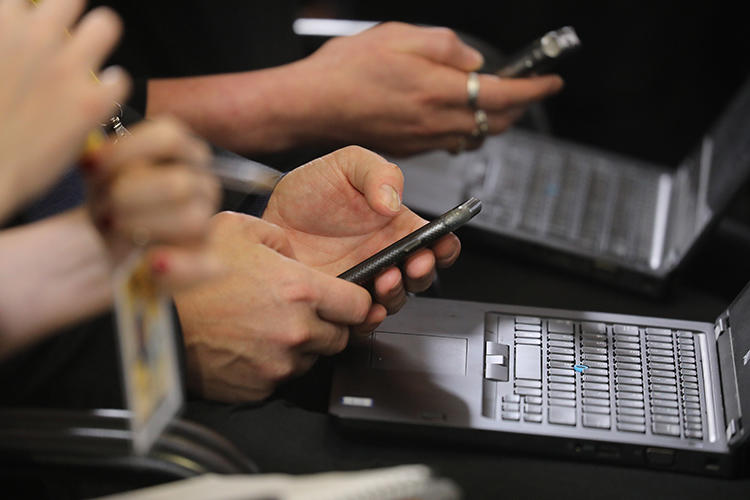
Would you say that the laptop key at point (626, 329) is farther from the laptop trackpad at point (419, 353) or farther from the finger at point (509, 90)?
the finger at point (509, 90)

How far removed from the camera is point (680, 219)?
36.4 inches

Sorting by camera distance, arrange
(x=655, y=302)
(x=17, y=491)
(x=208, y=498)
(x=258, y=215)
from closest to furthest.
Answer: (x=208, y=498), (x=17, y=491), (x=258, y=215), (x=655, y=302)

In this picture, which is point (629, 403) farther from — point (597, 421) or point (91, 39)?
point (91, 39)

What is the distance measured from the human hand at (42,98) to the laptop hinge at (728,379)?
456mm

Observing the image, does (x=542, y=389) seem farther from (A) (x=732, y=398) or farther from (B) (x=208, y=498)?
(B) (x=208, y=498)

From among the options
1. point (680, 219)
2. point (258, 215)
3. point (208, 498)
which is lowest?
point (208, 498)

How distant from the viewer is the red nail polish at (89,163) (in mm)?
355

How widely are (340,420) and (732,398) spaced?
0.93ft

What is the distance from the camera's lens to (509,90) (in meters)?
0.87

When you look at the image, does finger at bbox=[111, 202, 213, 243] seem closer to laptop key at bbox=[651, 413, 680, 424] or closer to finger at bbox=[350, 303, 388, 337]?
finger at bbox=[350, 303, 388, 337]

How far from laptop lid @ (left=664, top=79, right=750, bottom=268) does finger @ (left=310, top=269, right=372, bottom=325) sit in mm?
438

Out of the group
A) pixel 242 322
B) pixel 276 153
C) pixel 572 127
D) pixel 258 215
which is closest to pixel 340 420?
pixel 242 322

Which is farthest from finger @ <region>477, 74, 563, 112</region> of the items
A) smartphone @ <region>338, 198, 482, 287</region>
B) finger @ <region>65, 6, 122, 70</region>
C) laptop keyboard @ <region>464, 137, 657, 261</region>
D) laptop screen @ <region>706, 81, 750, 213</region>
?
finger @ <region>65, 6, 122, 70</region>

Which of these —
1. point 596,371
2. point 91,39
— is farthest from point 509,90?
point 91,39
